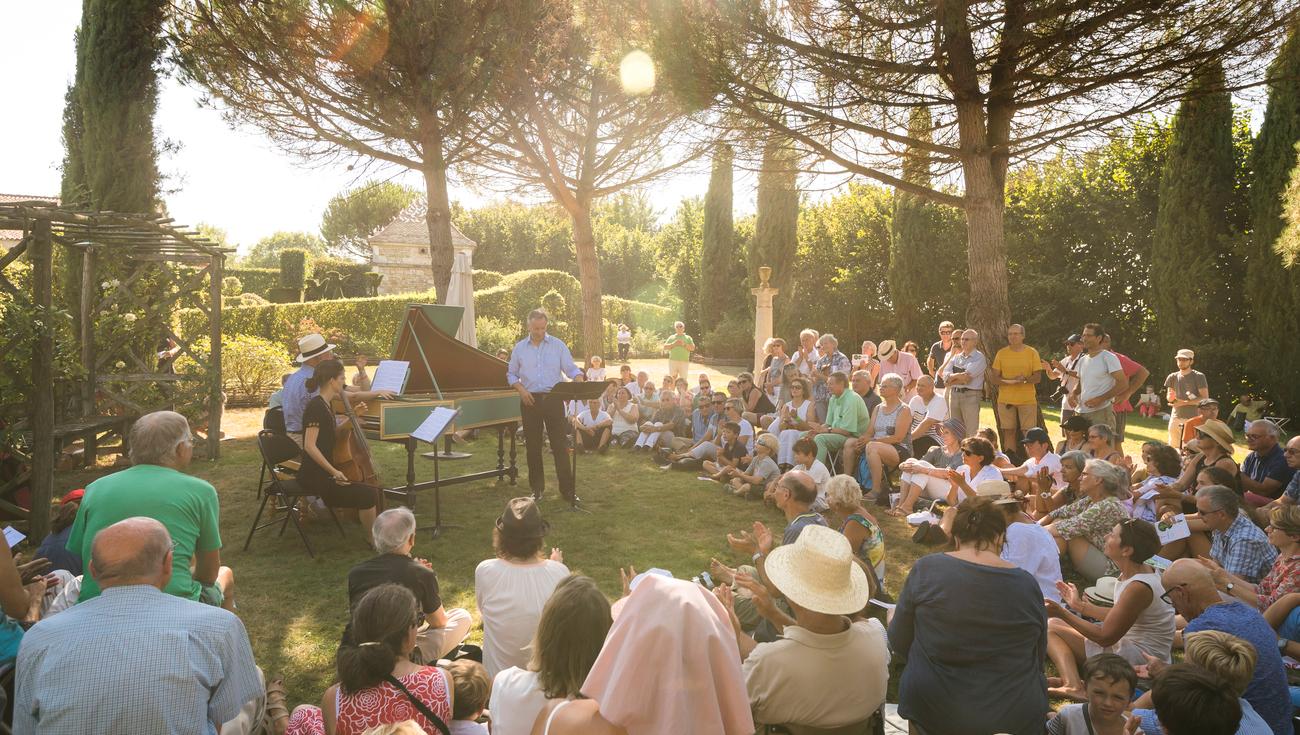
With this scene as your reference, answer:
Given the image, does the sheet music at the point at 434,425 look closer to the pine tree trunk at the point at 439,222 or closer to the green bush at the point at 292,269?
the pine tree trunk at the point at 439,222

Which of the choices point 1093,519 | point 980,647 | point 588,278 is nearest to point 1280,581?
point 1093,519

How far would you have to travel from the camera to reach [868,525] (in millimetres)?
4445

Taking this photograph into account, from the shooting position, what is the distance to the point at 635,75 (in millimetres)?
14398

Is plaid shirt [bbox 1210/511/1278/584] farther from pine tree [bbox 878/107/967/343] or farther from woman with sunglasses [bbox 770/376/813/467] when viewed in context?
pine tree [bbox 878/107/967/343]

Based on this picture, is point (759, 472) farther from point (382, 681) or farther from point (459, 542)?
point (382, 681)

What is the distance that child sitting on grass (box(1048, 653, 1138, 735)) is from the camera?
287cm

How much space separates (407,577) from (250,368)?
492 inches

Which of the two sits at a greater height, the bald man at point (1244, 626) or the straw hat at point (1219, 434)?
the straw hat at point (1219, 434)

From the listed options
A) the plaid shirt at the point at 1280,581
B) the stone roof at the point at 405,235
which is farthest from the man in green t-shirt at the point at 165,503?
the stone roof at the point at 405,235

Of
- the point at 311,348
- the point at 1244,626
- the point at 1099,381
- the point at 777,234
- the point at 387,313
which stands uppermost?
the point at 777,234

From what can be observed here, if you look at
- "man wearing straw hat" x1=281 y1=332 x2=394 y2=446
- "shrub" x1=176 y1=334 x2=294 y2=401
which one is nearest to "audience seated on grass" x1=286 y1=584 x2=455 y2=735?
"man wearing straw hat" x1=281 y1=332 x2=394 y2=446

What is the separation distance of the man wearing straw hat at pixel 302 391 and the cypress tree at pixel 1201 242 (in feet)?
47.0

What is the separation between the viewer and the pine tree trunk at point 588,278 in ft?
53.8

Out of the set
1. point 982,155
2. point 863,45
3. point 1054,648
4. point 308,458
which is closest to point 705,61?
point 863,45
